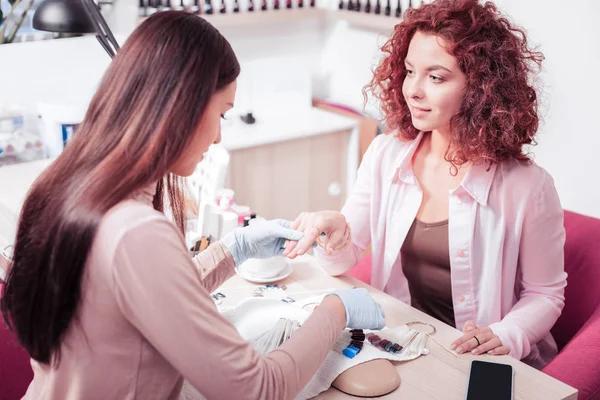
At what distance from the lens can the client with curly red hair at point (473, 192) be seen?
151 cm

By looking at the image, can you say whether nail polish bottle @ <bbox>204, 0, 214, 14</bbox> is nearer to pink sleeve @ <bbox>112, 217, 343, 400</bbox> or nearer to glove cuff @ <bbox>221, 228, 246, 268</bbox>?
glove cuff @ <bbox>221, 228, 246, 268</bbox>

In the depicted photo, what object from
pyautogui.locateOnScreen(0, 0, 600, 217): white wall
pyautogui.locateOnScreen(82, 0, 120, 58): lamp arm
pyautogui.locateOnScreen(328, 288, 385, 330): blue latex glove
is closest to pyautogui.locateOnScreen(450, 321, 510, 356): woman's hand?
pyautogui.locateOnScreen(328, 288, 385, 330): blue latex glove

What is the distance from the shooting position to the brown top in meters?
1.65

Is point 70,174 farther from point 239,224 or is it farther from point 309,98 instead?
point 309,98

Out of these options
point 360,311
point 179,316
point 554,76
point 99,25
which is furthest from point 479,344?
point 554,76

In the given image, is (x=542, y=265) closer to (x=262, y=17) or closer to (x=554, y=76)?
(x=554, y=76)

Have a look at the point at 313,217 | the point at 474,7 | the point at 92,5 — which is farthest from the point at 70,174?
the point at 474,7

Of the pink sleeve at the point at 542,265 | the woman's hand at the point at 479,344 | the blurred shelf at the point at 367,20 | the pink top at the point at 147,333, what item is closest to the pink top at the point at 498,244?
the pink sleeve at the point at 542,265

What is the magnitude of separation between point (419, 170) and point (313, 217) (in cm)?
35

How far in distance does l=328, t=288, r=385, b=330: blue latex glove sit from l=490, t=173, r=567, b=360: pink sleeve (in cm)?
37

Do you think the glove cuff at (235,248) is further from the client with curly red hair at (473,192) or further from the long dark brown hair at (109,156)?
the long dark brown hair at (109,156)

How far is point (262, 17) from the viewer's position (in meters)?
3.24

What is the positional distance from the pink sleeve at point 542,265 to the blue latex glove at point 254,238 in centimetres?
50

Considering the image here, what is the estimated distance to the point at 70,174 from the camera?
93 cm
